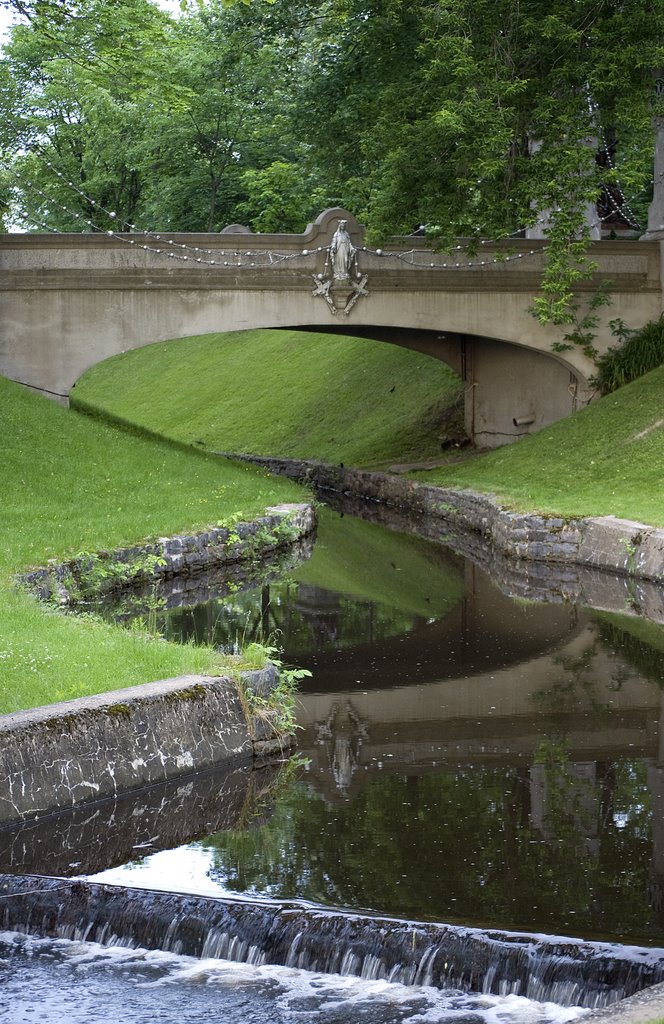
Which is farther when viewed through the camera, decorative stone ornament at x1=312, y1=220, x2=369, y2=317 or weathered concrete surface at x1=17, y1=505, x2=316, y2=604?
decorative stone ornament at x1=312, y1=220, x2=369, y2=317

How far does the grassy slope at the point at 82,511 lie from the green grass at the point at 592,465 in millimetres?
A: 4061

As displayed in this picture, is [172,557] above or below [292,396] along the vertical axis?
below

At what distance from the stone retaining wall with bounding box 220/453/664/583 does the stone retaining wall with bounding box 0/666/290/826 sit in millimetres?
9549

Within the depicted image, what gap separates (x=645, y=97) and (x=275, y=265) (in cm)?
838

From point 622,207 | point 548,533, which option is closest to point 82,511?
point 548,533

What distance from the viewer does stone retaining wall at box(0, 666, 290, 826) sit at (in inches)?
365

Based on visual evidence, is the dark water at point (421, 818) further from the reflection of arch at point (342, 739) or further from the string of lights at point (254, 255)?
the string of lights at point (254, 255)

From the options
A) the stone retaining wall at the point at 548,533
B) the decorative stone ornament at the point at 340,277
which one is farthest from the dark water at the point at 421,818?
the decorative stone ornament at the point at 340,277

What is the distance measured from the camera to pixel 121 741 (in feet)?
32.5

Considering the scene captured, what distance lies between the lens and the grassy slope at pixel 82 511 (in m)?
11.1

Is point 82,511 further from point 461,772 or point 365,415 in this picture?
point 365,415

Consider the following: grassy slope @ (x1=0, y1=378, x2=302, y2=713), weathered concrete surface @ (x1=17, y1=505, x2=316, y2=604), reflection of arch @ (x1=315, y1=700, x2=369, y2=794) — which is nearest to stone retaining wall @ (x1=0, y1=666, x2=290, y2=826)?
reflection of arch @ (x1=315, y1=700, x2=369, y2=794)

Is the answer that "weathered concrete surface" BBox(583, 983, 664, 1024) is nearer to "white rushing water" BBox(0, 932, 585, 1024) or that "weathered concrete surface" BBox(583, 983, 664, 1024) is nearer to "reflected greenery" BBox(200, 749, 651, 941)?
"white rushing water" BBox(0, 932, 585, 1024)

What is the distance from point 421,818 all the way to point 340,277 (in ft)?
69.4
